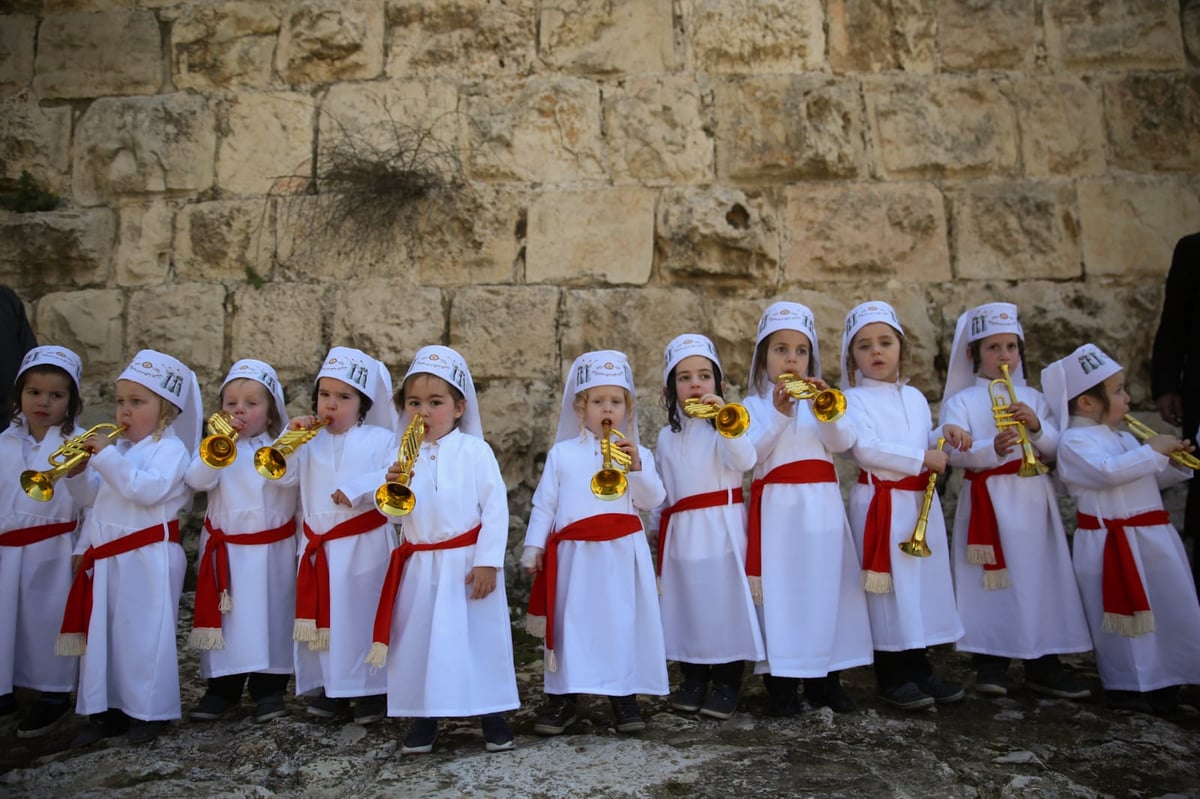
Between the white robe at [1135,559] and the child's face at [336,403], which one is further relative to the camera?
the child's face at [336,403]

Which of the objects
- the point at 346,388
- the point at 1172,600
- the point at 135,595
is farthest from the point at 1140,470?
the point at 135,595

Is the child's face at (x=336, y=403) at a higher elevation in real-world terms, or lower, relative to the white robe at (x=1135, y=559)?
higher

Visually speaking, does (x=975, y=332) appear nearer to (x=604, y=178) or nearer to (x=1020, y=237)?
(x=1020, y=237)

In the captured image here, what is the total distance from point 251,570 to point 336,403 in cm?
83

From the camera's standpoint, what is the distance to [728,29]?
6.32 meters

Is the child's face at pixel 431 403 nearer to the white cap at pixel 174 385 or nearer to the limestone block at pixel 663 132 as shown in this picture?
the white cap at pixel 174 385

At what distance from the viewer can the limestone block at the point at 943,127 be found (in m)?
6.22

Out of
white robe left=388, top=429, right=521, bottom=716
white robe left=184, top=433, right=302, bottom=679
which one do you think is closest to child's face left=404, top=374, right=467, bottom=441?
white robe left=388, top=429, right=521, bottom=716

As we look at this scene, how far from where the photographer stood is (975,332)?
5.16 meters

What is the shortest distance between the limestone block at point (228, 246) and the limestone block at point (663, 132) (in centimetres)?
223

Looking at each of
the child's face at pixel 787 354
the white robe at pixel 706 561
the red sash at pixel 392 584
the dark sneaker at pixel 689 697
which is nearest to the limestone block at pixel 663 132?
the child's face at pixel 787 354

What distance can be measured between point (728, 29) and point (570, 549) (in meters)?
3.65

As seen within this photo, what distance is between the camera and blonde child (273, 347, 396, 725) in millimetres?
4355

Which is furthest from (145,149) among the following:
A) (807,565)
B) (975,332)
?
(975,332)
